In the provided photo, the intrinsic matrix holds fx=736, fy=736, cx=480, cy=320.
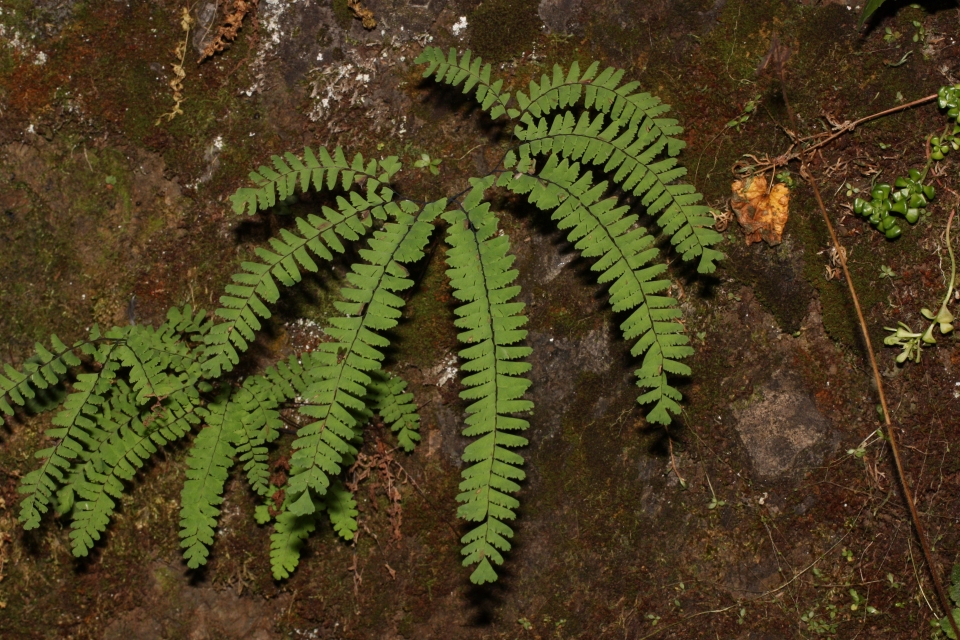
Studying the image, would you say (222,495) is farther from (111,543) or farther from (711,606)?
(711,606)

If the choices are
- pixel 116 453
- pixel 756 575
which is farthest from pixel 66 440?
pixel 756 575

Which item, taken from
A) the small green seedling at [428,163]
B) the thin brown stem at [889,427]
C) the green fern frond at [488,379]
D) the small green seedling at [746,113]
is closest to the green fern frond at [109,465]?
the green fern frond at [488,379]

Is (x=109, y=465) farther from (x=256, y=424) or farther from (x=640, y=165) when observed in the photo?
(x=640, y=165)

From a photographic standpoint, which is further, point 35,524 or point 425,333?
point 425,333

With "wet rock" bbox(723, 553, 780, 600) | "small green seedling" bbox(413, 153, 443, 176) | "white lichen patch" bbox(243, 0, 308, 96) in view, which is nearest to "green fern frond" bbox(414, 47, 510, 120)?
"small green seedling" bbox(413, 153, 443, 176)

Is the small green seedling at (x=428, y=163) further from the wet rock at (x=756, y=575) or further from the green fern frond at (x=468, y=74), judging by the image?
the wet rock at (x=756, y=575)

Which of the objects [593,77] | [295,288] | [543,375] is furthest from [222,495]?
[593,77]
